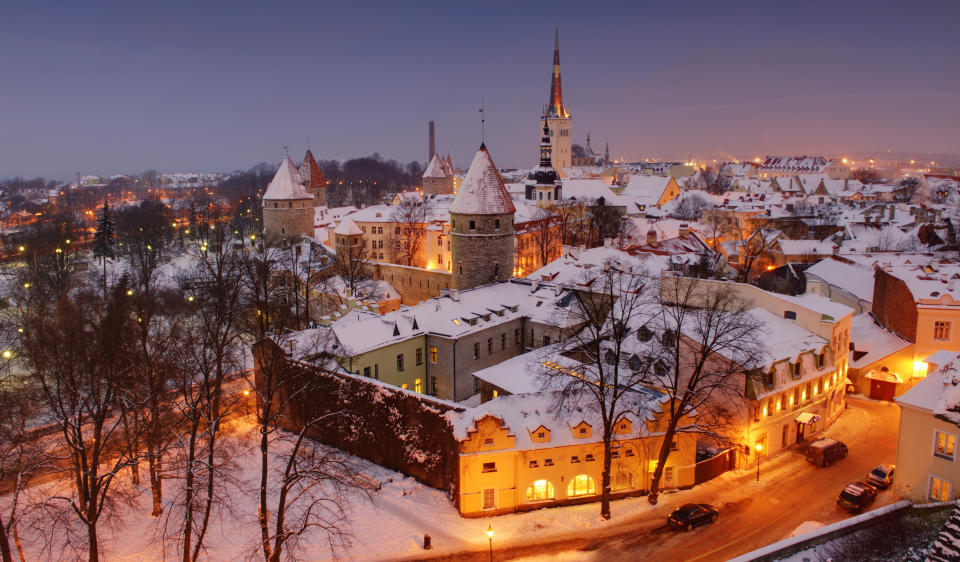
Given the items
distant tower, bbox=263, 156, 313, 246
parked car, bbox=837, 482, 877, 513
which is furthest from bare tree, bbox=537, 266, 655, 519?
distant tower, bbox=263, 156, 313, 246

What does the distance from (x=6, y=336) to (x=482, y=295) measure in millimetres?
24748

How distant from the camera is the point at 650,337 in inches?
976

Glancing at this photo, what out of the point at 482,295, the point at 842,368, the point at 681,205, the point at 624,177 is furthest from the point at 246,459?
the point at 624,177

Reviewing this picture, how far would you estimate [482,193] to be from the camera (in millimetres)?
35281

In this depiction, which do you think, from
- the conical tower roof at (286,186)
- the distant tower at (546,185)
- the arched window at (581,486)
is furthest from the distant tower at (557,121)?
the arched window at (581,486)

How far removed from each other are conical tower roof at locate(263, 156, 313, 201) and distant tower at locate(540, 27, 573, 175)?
50.3 metres

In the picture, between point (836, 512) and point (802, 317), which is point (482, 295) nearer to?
point (802, 317)

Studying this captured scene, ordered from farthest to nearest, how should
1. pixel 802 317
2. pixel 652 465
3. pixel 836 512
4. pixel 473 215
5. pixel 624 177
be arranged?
pixel 624 177 < pixel 473 215 < pixel 802 317 < pixel 652 465 < pixel 836 512

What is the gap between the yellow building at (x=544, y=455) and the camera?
19.9 m

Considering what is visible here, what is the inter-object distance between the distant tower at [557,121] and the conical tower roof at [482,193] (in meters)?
62.0

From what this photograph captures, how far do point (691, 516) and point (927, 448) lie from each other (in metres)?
6.11

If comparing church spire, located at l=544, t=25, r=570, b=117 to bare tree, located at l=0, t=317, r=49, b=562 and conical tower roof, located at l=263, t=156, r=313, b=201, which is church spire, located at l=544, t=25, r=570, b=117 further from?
bare tree, located at l=0, t=317, r=49, b=562

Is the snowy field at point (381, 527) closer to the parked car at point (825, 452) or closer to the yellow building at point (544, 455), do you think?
the yellow building at point (544, 455)

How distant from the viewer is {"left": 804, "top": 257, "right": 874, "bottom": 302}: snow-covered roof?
113ft
